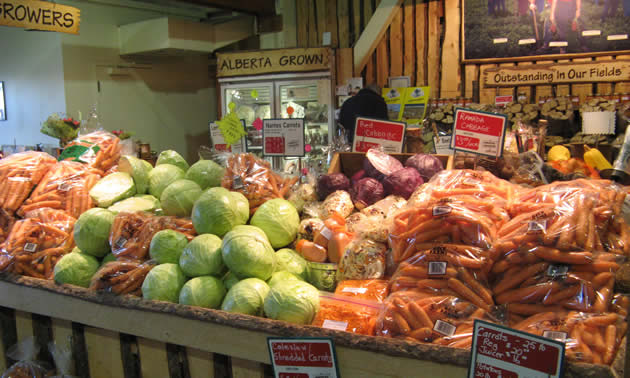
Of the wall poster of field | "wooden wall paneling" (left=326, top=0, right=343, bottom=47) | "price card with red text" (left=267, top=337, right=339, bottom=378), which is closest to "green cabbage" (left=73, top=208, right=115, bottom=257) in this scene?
"price card with red text" (left=267, top=337, right=339, bottom=378)

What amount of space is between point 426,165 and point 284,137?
1.02 m

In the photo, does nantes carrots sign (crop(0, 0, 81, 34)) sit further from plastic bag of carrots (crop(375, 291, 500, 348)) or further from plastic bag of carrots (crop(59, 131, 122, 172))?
plastic bag of carrots (crop(375, 291, 500, 348))

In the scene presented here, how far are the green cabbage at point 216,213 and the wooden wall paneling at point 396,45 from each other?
519cm

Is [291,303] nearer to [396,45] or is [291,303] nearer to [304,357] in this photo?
[304,357]

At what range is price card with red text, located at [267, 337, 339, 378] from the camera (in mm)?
1471

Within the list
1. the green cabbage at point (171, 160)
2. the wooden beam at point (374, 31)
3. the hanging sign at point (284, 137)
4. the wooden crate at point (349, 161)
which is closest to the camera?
the wooden crate at point (349, 161)

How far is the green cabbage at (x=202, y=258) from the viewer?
1.87m

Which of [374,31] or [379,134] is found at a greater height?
[374,31]

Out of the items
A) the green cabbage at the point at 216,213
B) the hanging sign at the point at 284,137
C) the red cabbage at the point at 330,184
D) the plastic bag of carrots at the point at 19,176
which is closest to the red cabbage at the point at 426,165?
the red cabbage at the point at 330,184

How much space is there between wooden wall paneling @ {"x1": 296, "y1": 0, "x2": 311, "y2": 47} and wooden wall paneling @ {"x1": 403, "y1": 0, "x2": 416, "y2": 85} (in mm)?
1554

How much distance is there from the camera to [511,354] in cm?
124

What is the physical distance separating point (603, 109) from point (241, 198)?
477 cm

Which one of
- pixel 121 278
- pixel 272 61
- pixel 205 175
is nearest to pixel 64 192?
pixel 205 175

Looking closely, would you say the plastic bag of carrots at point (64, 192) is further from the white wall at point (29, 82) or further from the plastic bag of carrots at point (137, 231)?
the white wall at point (29, 82)
